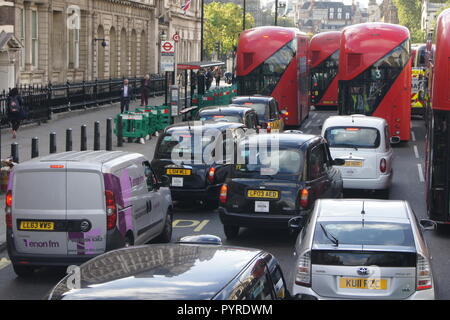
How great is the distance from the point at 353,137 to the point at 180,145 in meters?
4.02

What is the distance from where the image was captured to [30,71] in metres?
41.3

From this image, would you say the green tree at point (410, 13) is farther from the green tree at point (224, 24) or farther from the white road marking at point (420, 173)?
the white road marking at point (420, 173)

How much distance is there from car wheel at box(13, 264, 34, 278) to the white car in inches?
341

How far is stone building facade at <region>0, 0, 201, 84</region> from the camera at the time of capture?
42312 mm

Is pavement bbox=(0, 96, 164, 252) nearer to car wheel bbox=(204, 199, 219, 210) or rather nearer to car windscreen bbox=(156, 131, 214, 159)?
car windscreen bbox=(156, 131, 214, 159)

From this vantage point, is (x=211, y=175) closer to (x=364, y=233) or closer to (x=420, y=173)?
(x=364, y=233)

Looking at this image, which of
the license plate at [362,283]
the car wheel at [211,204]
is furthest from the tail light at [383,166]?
the license plate at [362,283]

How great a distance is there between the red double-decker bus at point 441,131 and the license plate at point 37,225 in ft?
20.9

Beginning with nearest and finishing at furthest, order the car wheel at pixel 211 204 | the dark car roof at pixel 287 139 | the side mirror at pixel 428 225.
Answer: the side mirror at pixel 428 225, the dark car roof at pixel 287 139, the car wheel at pixel 211 204

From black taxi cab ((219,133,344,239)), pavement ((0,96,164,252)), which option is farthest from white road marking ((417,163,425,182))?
black taxi cab ((219,133,344,239))

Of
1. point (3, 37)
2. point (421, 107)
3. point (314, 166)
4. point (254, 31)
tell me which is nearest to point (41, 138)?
point (254, 31)

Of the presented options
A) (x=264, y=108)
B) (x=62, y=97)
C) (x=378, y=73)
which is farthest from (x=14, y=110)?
(x=378, y=73)

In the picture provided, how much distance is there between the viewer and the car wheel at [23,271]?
11695mm

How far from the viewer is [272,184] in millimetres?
13914
